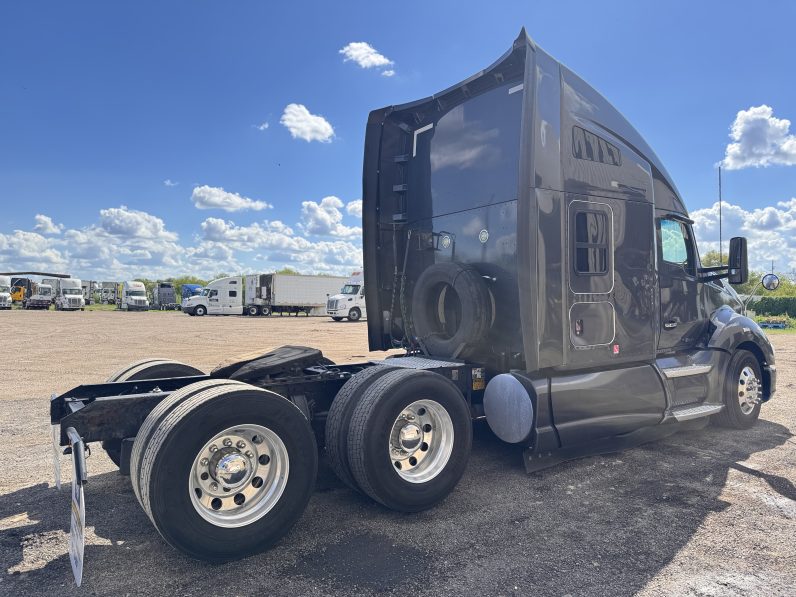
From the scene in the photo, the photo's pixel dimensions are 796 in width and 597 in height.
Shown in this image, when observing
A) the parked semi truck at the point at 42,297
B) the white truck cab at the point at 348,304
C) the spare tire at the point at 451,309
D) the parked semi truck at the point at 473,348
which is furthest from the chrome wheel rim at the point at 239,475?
the parked semi truck at the point at 42,297

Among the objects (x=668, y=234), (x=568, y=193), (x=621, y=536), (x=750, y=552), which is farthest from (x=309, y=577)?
(x=668, y=234)

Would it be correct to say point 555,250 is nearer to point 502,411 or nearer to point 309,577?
point 502,411

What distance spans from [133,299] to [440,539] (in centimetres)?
5046

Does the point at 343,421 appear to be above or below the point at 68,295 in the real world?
below

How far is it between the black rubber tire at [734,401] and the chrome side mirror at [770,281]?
2.58 feet

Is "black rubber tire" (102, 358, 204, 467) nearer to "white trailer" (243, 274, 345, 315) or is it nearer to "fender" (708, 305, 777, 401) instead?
"fender" (708, 305, 777, 401)

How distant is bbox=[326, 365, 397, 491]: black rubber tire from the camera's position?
12.4 ft

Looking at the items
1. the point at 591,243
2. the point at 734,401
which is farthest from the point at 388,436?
the point at 734,401

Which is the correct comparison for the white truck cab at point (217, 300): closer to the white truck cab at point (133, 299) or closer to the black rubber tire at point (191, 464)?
the white truck cab at point (133, 299)

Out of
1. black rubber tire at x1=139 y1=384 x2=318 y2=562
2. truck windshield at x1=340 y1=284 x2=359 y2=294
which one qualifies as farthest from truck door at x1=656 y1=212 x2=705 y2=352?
truck windshield at x1=340 y1=284 x2=359 y2=294

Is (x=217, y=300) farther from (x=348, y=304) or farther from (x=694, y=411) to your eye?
(x=694, y=411)

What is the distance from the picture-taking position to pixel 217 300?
39.3m

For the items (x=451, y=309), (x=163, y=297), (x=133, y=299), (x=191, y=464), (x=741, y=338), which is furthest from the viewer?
(x=163, y=297)

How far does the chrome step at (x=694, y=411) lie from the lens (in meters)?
5.41
